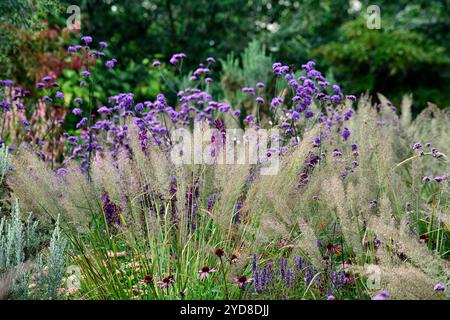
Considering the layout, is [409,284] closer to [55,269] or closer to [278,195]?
[278,195]

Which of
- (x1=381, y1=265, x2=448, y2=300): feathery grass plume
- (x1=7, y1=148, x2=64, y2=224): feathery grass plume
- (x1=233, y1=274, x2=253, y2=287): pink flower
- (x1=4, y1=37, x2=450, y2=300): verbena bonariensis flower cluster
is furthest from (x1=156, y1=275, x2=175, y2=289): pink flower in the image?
(x1=381, y1=265, x2=448, y2=300): feathery grass plume

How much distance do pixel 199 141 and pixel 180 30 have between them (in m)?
9.22

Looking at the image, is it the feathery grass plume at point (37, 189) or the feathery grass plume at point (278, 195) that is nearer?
the feathery grass plume at point (278, 195)

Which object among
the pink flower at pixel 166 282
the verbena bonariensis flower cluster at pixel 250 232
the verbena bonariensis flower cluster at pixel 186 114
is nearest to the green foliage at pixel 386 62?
the verbena bonariensis flower cluster at pixel 186 114

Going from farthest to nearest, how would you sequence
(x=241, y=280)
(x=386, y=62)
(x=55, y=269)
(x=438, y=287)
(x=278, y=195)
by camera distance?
(x=386, y=62) → (x=278, y=195) → (x=55, y=269) → (x=241, y=280) → (x=438, y=287)

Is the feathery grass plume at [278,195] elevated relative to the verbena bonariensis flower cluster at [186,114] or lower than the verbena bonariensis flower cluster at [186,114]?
lower

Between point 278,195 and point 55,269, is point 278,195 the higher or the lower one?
the higher one

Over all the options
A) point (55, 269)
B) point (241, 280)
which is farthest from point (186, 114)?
point (241, 280)

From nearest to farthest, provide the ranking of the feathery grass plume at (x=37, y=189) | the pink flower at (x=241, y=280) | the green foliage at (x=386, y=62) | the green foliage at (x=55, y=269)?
the pink flower at (x=241, y=280)
the green foliage at (x=55, y=269)
the feathery grass plume at (x=37, y=189)
the green foliage at (x=386, y=62)

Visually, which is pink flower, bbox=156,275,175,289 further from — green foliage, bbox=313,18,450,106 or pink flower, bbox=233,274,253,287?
green foliage, bbox=313,18,450,106

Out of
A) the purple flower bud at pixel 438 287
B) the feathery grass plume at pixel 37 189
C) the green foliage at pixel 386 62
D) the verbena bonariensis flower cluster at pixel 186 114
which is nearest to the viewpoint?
the purple flower bud at pixel 438 287

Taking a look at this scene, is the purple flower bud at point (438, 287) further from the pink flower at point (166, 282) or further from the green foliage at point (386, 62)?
the green foliage at point (386, 62)

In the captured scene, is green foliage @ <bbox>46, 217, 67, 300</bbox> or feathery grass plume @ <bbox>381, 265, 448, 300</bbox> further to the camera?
green foliage @ <bbox>46, 217, 67, 300</bbox>

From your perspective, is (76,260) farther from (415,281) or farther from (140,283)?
(415,281)
